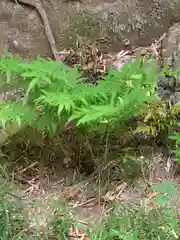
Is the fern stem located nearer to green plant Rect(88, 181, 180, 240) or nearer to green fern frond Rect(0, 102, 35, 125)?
green fern frond Rect(0, 102, 35, 125)

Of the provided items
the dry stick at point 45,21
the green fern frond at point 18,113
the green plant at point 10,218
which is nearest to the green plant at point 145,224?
the green plant at point 10,218

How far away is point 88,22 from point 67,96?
1.81 m

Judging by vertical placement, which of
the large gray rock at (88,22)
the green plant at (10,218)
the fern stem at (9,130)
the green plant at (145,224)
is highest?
the large gray rock at (88,22)

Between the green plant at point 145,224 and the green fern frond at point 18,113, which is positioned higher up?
the green fern frond at point 18,113

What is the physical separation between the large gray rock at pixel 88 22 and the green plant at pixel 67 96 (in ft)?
4.70

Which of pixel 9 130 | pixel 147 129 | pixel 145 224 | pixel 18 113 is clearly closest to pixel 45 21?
pixel 9 130

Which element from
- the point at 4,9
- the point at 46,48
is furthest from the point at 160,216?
the point at 4,9

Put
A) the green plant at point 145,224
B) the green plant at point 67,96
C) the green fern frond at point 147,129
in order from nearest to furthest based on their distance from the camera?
the green plant at point 145,224
the green plant at point 67,96
the green fern frond at point 147,129

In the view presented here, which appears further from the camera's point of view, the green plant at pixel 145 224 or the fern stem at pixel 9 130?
the fern stem at pixel 9 130

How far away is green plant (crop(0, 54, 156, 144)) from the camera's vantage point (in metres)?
2.93

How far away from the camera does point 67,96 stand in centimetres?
297

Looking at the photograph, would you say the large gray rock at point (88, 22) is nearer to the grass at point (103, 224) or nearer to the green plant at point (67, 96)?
the green plant at point (67, 96)

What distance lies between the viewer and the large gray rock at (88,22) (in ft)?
15.0

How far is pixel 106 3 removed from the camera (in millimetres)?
4562
